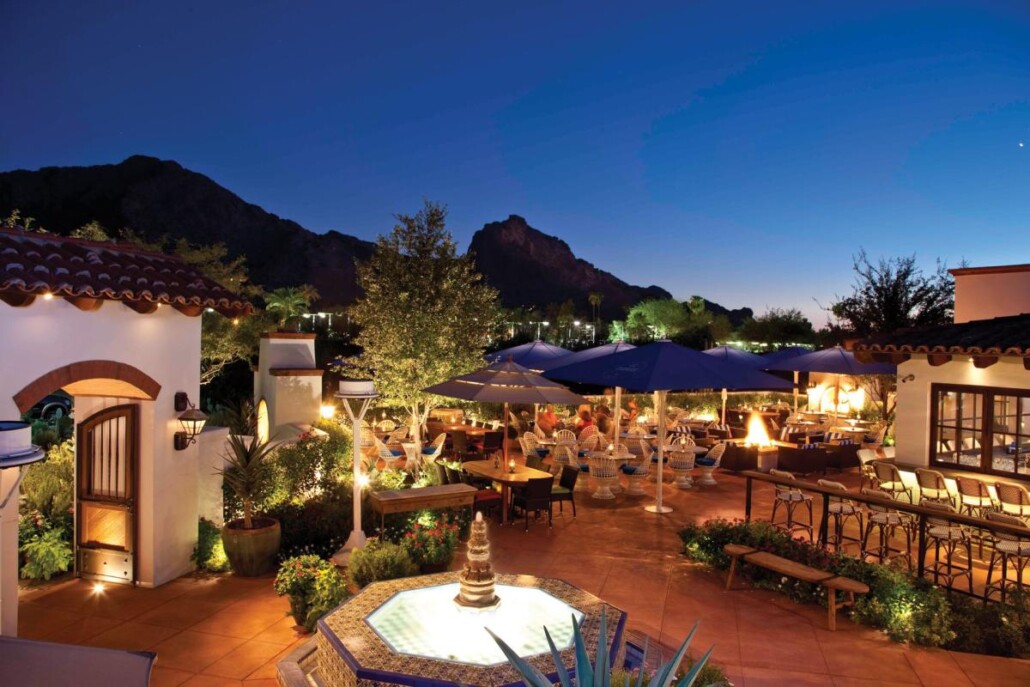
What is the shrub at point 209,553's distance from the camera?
8.02 metres

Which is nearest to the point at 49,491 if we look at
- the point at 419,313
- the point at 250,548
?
the point at 250,548

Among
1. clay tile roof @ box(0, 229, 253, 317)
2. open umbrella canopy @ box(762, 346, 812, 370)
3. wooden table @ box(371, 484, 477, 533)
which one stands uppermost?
clay tile roof @ box(0, 229, 253, 317)

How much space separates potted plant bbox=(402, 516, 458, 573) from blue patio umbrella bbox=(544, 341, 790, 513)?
143 inches

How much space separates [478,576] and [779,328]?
46837mm

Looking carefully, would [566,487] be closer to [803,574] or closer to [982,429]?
[803,574]

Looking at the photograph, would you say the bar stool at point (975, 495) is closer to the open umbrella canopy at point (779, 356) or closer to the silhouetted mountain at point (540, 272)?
the open umbrella canopy at point (779, 356)


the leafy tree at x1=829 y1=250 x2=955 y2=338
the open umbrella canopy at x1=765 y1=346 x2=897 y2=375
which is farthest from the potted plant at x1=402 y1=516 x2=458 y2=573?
the leafy tree at x1=829 y1=250 x2=955 y2=338

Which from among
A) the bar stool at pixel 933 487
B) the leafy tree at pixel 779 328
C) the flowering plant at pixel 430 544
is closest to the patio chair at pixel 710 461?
the bar stool at pixel 933 487

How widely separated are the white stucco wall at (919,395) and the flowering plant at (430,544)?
794cm

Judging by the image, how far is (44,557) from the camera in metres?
7.55

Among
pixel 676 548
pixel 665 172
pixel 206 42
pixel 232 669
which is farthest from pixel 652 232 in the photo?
pixel 232 669

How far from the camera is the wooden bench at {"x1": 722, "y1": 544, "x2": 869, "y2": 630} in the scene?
6582 mm

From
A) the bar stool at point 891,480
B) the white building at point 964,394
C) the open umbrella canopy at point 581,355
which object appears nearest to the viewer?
the white building at point 964,394

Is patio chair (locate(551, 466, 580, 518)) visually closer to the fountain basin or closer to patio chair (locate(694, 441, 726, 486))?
patio chair (locate(694, 441, 726, 486))
